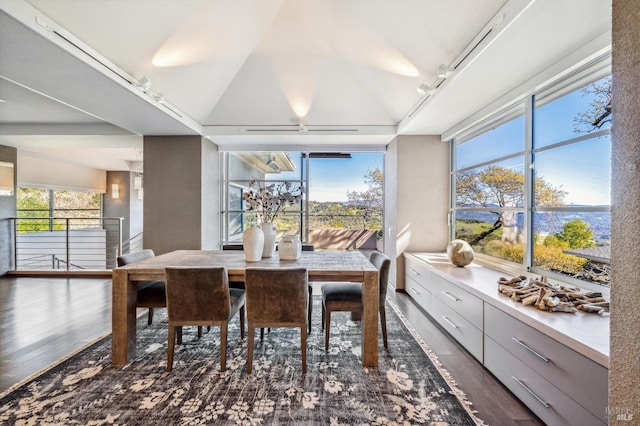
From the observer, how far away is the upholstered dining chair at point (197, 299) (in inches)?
80.9

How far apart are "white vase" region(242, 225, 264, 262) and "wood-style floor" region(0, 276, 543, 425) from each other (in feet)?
4.07

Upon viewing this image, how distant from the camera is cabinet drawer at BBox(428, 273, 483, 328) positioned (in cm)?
225

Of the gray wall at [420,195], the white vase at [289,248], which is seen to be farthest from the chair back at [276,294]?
the gray wall at [420,195]

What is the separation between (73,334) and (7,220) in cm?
422

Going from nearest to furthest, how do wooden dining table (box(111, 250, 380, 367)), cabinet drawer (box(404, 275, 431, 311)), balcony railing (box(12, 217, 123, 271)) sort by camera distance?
wooden dining table (box(111, 250, 380, 367)) → cabinet drawer (box(404, 275, 431, 311)) → balcony railing (box(12, 217, 123, 271))

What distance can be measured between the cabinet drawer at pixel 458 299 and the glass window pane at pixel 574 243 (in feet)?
2.54

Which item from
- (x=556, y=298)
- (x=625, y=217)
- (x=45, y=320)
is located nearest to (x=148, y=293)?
(x=45, y=320)

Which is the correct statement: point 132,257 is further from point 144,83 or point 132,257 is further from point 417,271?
point 417,271

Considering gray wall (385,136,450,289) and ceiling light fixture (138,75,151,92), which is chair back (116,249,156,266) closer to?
ceiling light fixture (138,75,151,92)

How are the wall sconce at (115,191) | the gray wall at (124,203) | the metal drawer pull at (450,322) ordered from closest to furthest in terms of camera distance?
the metal drawer pull at (450,322) → the wall sconce at (115,191) → the gray wall at (124,203)

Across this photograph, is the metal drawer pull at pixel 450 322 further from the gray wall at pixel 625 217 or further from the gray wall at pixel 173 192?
the gray wall at pixel 173 192

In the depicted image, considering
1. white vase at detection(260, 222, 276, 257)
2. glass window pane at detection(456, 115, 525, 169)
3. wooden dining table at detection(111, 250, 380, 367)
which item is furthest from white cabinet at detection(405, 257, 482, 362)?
white vase at detection(260, 222, 276, 257)

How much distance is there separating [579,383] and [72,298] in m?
5.28

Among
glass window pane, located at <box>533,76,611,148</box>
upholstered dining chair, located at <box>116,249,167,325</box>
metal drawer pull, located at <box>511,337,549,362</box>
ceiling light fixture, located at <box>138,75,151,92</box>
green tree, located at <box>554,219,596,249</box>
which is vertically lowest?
metal drawer pull, located at <box>511,337,549,362</box>
